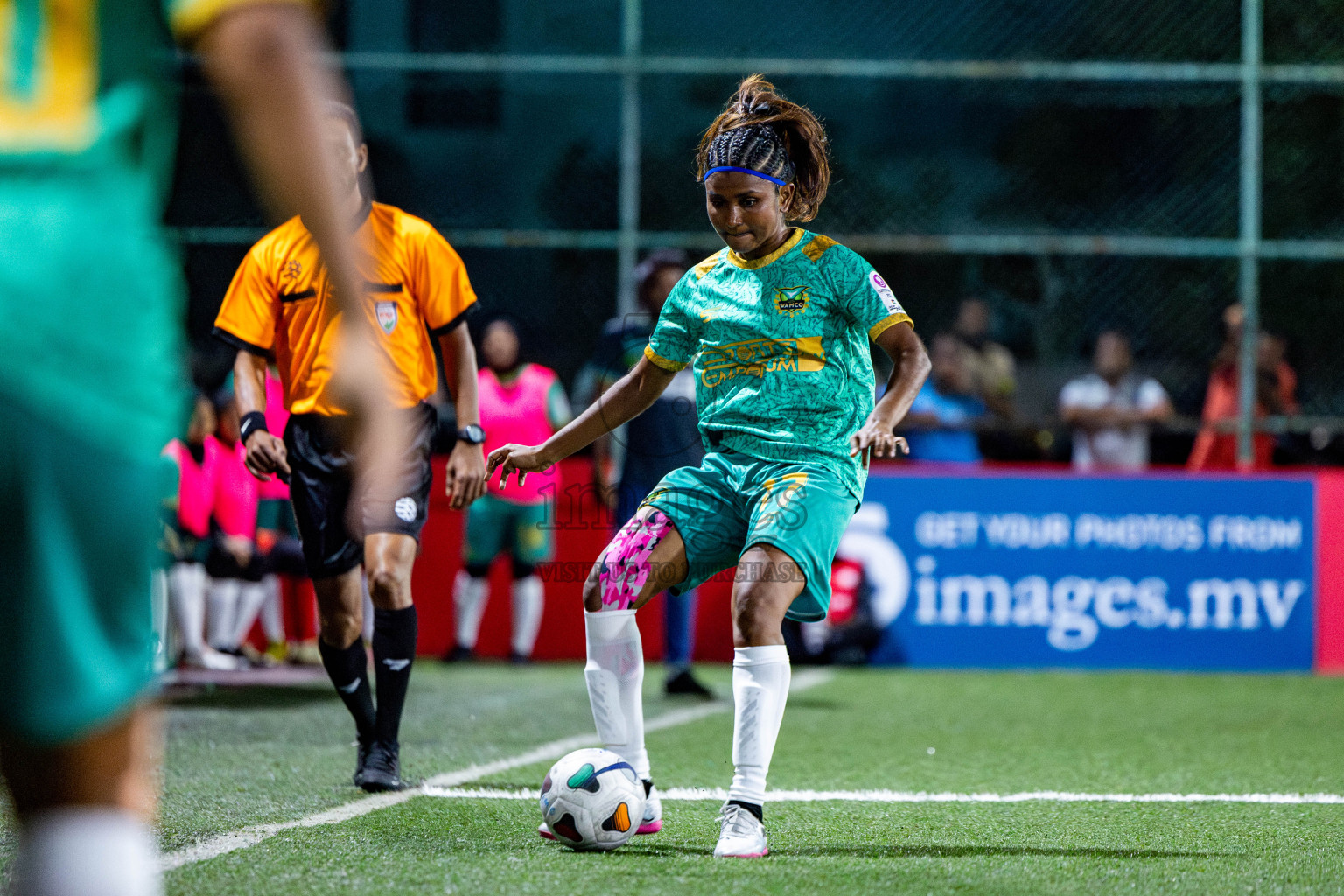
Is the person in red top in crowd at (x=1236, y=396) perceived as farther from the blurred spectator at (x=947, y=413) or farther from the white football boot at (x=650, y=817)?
the white football boot at (x=650, y=817)

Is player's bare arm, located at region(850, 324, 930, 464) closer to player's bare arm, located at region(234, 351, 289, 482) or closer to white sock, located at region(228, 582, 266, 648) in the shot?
player's bare arm, located at region(234, 351, 289, 482)

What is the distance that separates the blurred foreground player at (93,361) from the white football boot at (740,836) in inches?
87.0

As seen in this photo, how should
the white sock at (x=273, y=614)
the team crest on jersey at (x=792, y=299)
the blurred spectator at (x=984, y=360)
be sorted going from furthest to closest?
the blurred spectator at (x=984, y=360) < the white sock at (x=273, y=614) < the team crest on jersey at (x=792, y=299)

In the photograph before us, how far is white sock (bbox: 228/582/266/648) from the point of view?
991cm

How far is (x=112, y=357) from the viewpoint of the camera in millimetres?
1633

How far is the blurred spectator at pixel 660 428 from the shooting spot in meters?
8.12

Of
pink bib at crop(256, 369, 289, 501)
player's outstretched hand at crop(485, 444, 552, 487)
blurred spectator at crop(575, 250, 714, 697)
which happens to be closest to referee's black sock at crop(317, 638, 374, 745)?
pink bib at crop(256, 369, 289, 501)

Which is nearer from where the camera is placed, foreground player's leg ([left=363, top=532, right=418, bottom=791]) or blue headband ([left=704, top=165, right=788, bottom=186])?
blue headband ([left=704, top=165, right=788, bottom=186])

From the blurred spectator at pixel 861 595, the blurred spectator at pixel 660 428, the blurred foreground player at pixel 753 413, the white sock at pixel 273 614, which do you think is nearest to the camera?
the blurred foreground player at pixel 753 413

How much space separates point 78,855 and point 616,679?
99.6 inches

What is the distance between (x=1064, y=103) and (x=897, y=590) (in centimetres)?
371

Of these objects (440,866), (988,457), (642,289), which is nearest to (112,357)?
(440,866)

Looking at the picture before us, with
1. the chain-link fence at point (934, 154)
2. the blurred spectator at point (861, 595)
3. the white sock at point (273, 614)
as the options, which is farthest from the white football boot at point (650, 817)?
the chain-link fence at point (934, 154)

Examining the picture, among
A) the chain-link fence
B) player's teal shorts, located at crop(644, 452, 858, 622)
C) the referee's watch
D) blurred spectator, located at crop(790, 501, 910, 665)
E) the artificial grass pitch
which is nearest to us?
the artificial grass pitch
